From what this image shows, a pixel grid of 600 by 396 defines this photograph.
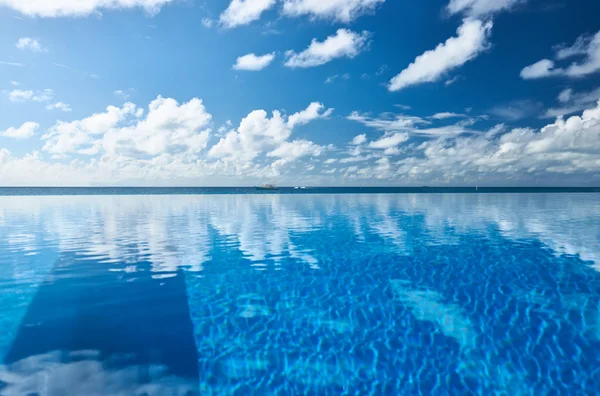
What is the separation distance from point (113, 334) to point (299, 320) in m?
4.51

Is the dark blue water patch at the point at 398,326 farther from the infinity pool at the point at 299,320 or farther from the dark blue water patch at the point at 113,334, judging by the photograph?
the dark blue water patch at the point at 113,334

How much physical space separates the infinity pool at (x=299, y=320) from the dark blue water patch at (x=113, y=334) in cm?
4

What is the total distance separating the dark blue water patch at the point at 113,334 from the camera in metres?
6.88

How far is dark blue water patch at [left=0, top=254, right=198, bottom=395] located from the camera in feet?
22.6

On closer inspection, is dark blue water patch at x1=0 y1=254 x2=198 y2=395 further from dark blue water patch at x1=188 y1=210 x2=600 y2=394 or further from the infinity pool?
dark blue water patch at x1=188 y1=210 x2=600 y2=394

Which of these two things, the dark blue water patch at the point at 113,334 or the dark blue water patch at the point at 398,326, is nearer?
the dark blue water patch at the point at 398,326

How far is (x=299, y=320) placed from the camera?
920cm

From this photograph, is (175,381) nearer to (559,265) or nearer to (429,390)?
(429,390)

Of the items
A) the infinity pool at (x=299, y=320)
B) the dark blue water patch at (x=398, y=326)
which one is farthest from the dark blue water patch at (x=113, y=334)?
the dark blue water patch at (x=398, y=326)

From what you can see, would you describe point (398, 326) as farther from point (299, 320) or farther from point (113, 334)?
point (113, 334)

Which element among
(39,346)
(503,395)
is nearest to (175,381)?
(39,346)

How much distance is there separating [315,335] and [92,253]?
13.4 meters

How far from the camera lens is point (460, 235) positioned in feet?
73.9

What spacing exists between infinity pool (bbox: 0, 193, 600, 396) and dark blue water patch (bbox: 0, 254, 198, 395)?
39mm
